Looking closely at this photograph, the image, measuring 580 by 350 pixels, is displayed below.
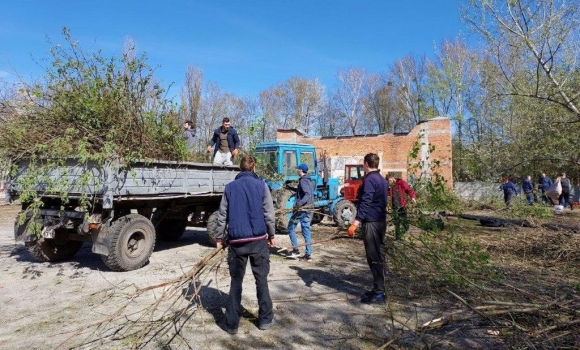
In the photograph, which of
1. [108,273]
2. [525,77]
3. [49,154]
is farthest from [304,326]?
[525,77]

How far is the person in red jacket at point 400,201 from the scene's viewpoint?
540 centimetres

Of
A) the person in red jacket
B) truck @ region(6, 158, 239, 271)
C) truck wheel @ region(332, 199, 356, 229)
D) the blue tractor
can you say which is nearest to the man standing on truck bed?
the blue tractor

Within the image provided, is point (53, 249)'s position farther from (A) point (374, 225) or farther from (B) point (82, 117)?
(A) point (374, 225)

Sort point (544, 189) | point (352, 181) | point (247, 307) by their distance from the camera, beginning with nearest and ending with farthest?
point (247, 307) → point (352, 181) → point (544, 189)

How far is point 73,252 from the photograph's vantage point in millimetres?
7023

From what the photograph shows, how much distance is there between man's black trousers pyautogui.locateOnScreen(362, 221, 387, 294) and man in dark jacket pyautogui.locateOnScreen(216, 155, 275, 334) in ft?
4.15

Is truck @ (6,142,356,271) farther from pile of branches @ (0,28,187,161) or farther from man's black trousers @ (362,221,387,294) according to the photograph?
man's black trousers @ (362,221,387,294)

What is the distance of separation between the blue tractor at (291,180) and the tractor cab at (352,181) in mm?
618

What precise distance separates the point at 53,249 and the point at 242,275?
4.40 meters

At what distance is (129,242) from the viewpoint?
621 cm

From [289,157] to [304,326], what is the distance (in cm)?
652

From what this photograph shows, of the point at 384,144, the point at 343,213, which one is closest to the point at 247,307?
the point at 343,213

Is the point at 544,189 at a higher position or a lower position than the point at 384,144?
lower

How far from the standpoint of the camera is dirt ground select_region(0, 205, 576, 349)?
378 cm
